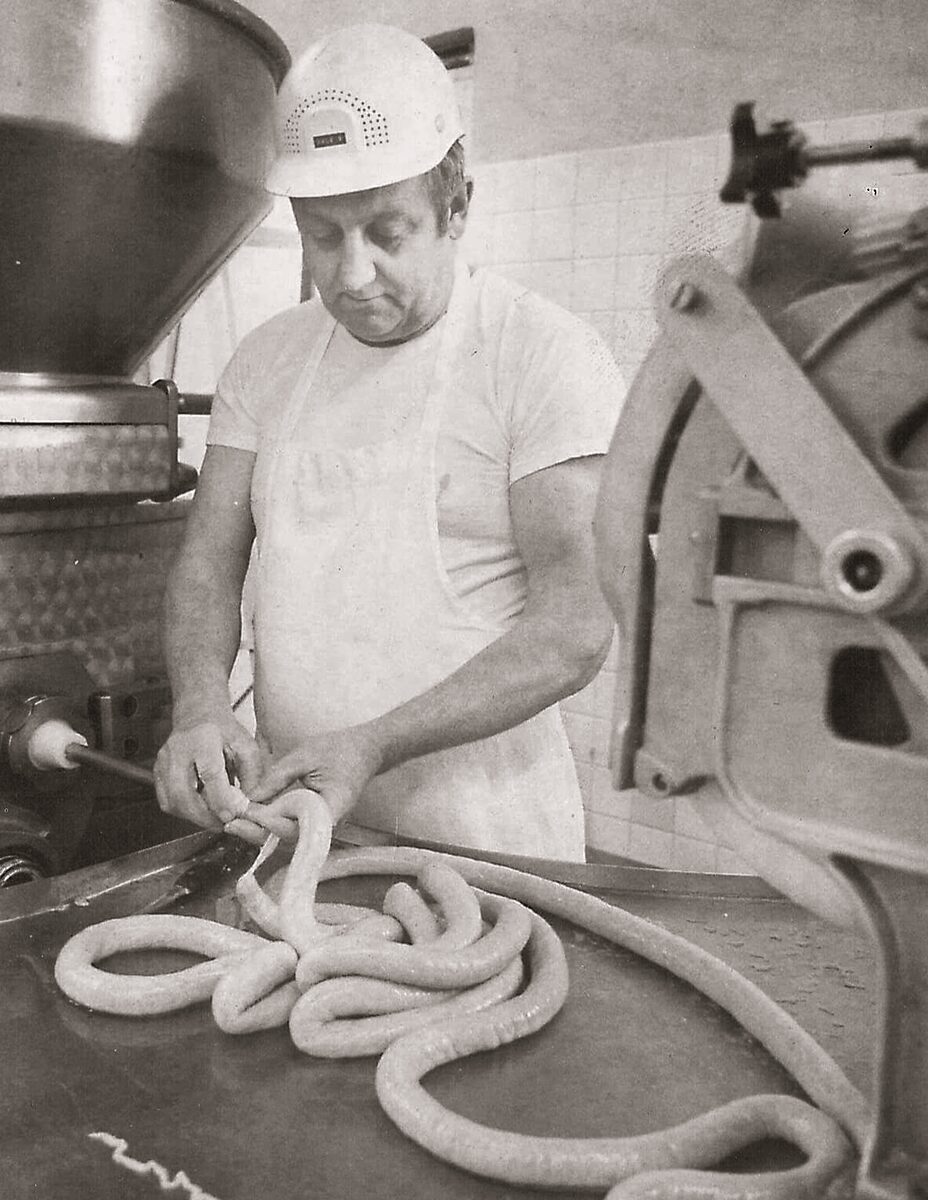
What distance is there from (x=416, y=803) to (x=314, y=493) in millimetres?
461

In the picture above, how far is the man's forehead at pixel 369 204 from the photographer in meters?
1.49

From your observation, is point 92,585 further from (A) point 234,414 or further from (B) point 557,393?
(B) point 557,393

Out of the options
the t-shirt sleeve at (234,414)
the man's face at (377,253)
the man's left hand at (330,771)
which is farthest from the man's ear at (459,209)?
the man's left hand at (330,771)

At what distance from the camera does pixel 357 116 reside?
145cm

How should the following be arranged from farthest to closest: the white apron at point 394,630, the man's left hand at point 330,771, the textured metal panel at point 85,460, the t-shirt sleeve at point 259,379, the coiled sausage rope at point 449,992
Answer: the t-shirt sleeve at point 259,379, the white apron at point 394,630, the textured metal panel at point 85,460, the man's left hand at point 330,771, the coiled sausage rope at point 449,992

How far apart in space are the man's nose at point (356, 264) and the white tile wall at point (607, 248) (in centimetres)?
150

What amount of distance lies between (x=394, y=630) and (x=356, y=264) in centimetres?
49

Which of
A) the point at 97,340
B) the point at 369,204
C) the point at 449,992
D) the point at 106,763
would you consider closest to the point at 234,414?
the point at 97,340

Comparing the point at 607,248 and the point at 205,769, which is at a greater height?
the point at 607,248

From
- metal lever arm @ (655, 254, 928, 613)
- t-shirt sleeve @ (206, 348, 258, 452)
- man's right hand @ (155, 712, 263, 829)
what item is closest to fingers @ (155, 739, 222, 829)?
man's right hand @ (155, 712, 263, 829)

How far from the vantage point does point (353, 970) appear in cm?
103

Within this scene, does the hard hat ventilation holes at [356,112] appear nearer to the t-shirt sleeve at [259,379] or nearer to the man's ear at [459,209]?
the man's ear at [459,209]

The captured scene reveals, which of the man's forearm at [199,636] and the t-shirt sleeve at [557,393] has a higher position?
the t-shirt sleeve at [557,393]

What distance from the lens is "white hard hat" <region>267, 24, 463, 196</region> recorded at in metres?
1.45
